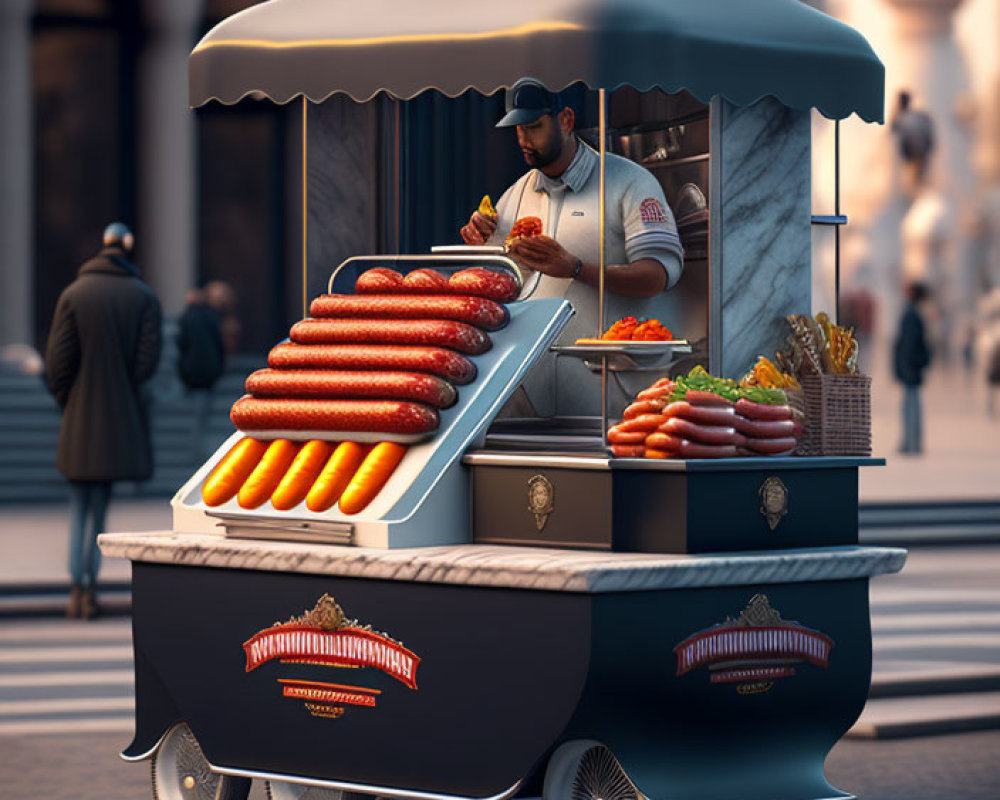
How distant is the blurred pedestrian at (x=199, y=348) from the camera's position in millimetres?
20922

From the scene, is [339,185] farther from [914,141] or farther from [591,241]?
[914,141]

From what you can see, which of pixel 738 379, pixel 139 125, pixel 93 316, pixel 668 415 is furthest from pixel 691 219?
pixel 139 125

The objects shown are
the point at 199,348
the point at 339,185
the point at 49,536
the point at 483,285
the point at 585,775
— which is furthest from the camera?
the point at 199,348

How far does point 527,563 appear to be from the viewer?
6531mm

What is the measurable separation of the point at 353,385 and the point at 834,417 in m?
1.62

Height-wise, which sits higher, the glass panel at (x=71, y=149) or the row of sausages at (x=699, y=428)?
the glass panel at (x=71, y=149)

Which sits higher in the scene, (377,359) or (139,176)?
(139,176)

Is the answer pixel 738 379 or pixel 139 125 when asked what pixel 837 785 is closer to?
pixel 738 379

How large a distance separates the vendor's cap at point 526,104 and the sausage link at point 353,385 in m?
1.11

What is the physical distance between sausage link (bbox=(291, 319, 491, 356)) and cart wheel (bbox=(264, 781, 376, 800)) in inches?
57.6

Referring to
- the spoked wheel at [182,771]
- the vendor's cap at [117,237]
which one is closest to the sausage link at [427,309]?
the spoked wheel at [182,771]

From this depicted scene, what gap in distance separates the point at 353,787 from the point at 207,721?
0.64m

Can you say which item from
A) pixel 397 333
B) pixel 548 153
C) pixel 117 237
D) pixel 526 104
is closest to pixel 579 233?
pixel 548 153

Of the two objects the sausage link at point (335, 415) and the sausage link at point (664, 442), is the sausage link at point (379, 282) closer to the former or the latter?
the sausage link at point (335, 415)
